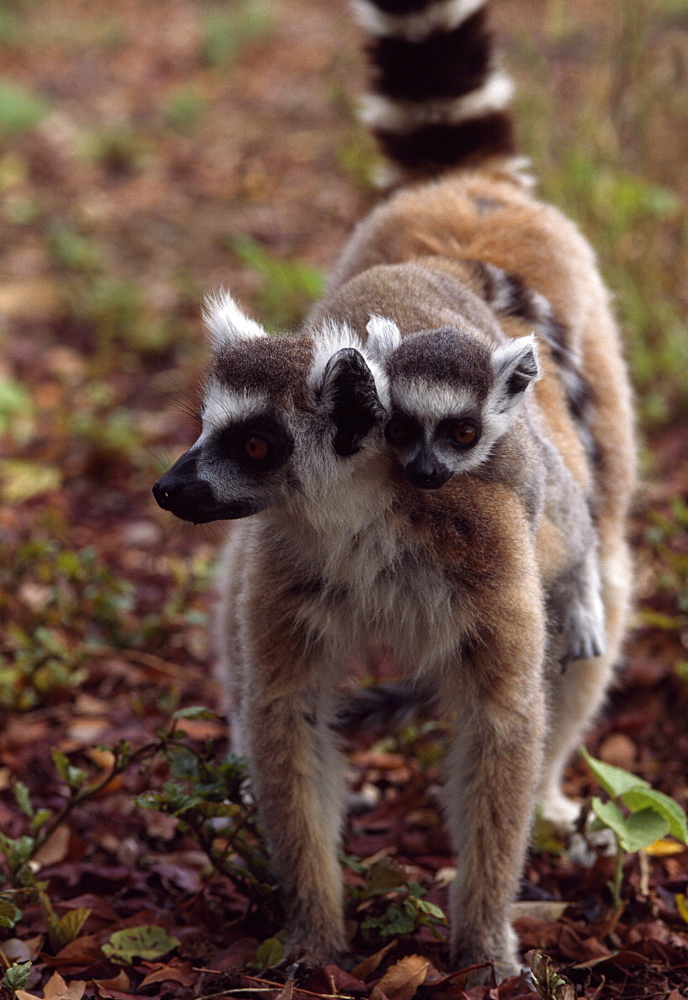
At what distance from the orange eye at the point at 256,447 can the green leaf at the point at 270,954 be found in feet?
4.00

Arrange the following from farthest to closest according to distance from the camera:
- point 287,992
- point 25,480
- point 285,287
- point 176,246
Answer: point 176,246, point 285,287, point 25,480, point 287,992

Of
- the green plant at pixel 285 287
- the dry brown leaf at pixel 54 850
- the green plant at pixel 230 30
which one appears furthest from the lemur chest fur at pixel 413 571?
the green plant at pixel 230 30

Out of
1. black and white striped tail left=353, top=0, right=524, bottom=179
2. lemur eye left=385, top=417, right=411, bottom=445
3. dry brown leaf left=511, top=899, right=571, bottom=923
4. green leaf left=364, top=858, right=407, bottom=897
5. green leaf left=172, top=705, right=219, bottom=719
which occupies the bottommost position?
dry brown leaf left=511, top=899, right=571, bottom=923

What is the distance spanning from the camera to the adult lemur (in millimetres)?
2691

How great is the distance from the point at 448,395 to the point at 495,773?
3.24 feet

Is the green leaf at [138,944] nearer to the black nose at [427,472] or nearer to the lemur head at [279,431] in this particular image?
the lemur head at [279,431]

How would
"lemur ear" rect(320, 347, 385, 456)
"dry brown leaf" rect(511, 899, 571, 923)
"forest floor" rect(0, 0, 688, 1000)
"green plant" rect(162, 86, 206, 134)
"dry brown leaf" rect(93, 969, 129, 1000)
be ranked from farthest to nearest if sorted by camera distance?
"green plant" rect(162, 86, 206, 134), "dry brown leaf" rect(511, 899, 571, 923), "forest floor" rect(0, 0, 688, 1000), "dry brown leaf" rect(93, 969, 129, 1000), "lemur ear" rect(320, 347, 385, 456)

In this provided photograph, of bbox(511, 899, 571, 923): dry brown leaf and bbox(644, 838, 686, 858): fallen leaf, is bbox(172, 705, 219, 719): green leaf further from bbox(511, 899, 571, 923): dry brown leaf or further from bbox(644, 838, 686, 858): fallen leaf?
bbox(644, 838, 686, 858): fallen leaf

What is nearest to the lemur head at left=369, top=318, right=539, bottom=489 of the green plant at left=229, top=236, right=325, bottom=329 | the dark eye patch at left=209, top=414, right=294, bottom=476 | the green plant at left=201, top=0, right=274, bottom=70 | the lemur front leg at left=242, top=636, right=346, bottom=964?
the dark eye patch at left=209, top=414, right=294, bottom=476

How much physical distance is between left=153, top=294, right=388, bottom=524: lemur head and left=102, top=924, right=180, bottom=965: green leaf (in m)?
1.12

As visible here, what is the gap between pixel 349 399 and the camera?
8.68 ft

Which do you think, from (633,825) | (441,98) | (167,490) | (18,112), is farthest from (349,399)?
(18,112)

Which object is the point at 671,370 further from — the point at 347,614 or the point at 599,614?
the point at 347,614

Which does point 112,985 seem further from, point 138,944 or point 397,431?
point 397,431
